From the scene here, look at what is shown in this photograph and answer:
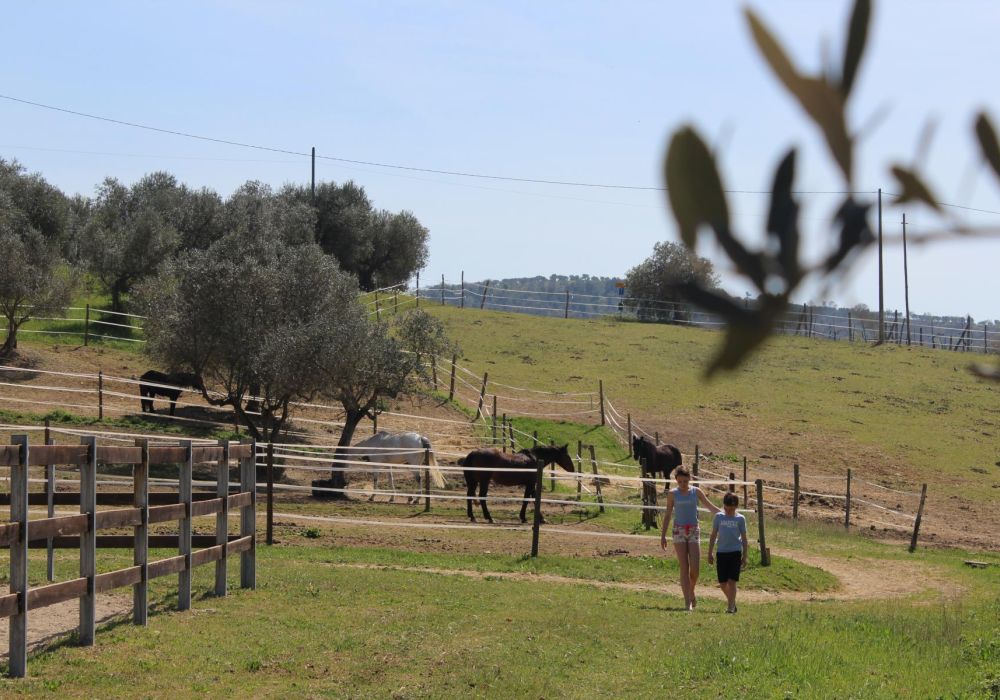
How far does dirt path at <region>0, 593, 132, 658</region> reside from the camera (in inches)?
274

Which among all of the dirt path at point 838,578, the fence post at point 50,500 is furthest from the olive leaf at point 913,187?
the dirt path at point 838,578

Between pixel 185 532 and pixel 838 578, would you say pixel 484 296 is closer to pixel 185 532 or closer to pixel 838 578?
pixel 838 578

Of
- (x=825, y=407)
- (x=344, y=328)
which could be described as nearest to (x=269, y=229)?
(x=344, y=328)

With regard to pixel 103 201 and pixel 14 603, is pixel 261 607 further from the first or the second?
pixel 103 201

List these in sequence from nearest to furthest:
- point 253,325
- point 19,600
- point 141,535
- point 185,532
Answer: point 19,600
point 141,535
point 185,532
point 253,325

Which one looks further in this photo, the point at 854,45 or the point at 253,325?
the point at 253,325

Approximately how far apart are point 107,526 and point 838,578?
9459 millimetres

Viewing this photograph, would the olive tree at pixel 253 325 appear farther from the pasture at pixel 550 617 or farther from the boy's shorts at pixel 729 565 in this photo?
the boy's shorts at pixel 729 565

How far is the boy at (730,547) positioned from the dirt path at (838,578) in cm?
110

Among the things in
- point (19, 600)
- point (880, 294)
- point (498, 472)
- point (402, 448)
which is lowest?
point (498, 472)

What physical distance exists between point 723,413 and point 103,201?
104 feet

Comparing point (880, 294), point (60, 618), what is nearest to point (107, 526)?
point (60, 618)

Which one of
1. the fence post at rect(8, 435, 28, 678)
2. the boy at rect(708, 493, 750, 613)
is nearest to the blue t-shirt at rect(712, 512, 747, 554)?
the boy at rect(708, 493, 750, 613)

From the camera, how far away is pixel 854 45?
0.74 meters
